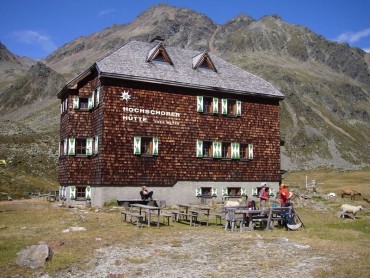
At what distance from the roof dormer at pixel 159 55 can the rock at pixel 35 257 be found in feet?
71.3

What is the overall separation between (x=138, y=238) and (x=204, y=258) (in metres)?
4.12

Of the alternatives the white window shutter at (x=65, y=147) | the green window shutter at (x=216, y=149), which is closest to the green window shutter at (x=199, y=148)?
the green window shutter at (x=216, y=149)

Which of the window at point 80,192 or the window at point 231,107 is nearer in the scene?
the window at point 80,192

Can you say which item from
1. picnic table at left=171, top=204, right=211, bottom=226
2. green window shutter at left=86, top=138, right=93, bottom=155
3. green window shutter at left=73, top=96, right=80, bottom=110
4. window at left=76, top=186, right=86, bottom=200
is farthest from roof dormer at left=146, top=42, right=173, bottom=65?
picnic table at left=171, top=204, right=211, bottom=226

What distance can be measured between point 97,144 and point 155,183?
4.86 meters

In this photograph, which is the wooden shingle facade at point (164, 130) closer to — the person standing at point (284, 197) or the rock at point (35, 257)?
the person standing at point (284, 197)

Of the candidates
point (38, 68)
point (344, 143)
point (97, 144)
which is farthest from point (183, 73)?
point (38, 68)

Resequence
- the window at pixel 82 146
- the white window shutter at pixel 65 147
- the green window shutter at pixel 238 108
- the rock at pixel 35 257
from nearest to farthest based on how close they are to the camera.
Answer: the rock at pixel 35 257, the window at pixel 82 146, the white window shutter at pixel 65 147, the green window shutter at pixel 238 108

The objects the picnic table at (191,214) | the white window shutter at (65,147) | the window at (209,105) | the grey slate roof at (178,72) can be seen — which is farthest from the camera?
the window at (209,105)

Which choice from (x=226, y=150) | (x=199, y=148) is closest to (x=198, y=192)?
(x=199, y=148)

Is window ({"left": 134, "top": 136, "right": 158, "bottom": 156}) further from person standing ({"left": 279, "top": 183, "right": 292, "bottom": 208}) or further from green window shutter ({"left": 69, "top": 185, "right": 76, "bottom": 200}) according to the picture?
person standing ({"left": 279, "top": 183, "right": 292, "bottom": 208})

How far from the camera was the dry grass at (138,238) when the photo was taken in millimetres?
11977

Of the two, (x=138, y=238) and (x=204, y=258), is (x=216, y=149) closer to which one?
(x=138, y=238)

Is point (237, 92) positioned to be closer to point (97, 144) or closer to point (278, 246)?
point (97, 144)
